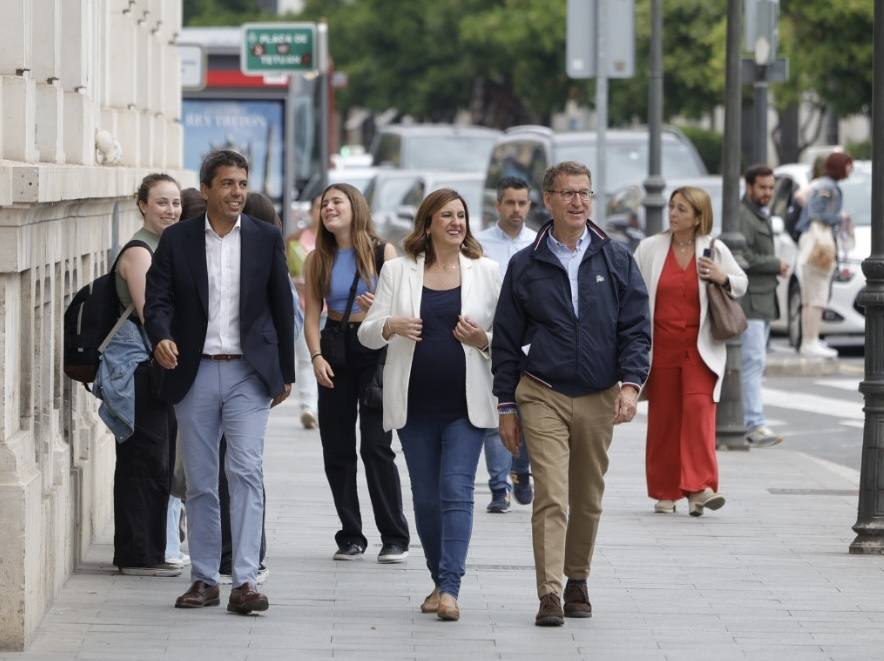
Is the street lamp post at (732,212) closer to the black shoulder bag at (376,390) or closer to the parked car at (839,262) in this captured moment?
the black shoulder bag at (376,390)

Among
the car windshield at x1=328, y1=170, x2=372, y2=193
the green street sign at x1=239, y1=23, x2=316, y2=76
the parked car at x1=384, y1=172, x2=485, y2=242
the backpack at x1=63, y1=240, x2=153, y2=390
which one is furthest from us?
the car windshield at x1=328, y1=170, x2=372, y2=193

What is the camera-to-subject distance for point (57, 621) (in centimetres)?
832

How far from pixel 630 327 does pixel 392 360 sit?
950 mm

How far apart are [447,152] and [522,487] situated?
28553 millimetres

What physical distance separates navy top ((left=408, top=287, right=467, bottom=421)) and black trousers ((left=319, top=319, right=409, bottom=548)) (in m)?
1.37

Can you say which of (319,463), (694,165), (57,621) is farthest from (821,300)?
(57,621)

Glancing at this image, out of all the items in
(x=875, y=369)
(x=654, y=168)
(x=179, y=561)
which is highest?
(x=654, y=168)

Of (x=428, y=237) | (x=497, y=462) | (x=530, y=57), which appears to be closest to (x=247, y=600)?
(x=428, y=237)

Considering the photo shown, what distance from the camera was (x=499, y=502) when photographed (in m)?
11.8

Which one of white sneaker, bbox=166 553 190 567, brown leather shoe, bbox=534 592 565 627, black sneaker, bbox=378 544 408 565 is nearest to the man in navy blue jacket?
brown leather shoe, bbox=534 592 565 627

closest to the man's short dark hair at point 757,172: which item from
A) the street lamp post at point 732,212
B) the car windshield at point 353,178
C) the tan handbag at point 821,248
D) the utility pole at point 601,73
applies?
the street lamp post at point 732,212

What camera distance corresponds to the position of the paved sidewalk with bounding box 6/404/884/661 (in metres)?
7.93

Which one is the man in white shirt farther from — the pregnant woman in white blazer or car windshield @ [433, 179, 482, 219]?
car windshield @ [433, 179, 482, 219]

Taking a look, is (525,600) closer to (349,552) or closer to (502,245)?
(349,552)
